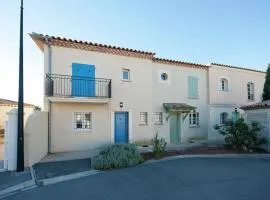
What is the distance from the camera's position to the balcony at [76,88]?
39.1ft

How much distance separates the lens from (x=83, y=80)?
42.1ft

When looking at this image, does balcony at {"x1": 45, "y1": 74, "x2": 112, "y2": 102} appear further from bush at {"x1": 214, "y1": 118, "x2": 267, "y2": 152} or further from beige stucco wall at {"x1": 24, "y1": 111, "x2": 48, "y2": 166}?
bush at {"x1": 214, "y1": 118, "x2": 267, "y2": 152}

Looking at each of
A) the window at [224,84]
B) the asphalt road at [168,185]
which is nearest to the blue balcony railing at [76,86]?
the asphalt road at [168,185]

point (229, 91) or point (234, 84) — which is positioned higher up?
point (234, 84)

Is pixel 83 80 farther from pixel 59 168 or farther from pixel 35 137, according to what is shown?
pixel 59 168

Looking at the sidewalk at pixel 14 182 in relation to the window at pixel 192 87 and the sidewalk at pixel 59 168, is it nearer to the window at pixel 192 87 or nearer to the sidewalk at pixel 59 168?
the sidewalk at pixel 59 168

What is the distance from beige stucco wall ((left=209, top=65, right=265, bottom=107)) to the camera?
17797 millimetres

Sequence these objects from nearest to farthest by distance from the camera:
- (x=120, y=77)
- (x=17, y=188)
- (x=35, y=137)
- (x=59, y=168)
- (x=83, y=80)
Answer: (x=17, y=188)
(x=59, y=168)
(x=35, y=137)
(x=83, y=80)
(x=120, y=77)

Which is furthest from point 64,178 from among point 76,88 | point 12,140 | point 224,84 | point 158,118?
point 224,84

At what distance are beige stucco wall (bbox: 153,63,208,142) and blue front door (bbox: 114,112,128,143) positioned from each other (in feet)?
7.87

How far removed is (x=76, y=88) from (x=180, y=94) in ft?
25.6

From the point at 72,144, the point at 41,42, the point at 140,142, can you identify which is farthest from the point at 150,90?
the point at 41,42

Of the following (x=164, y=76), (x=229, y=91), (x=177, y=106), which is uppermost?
(x=164, y=76)

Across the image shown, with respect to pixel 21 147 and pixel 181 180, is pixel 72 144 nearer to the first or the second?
pixel 21 147
